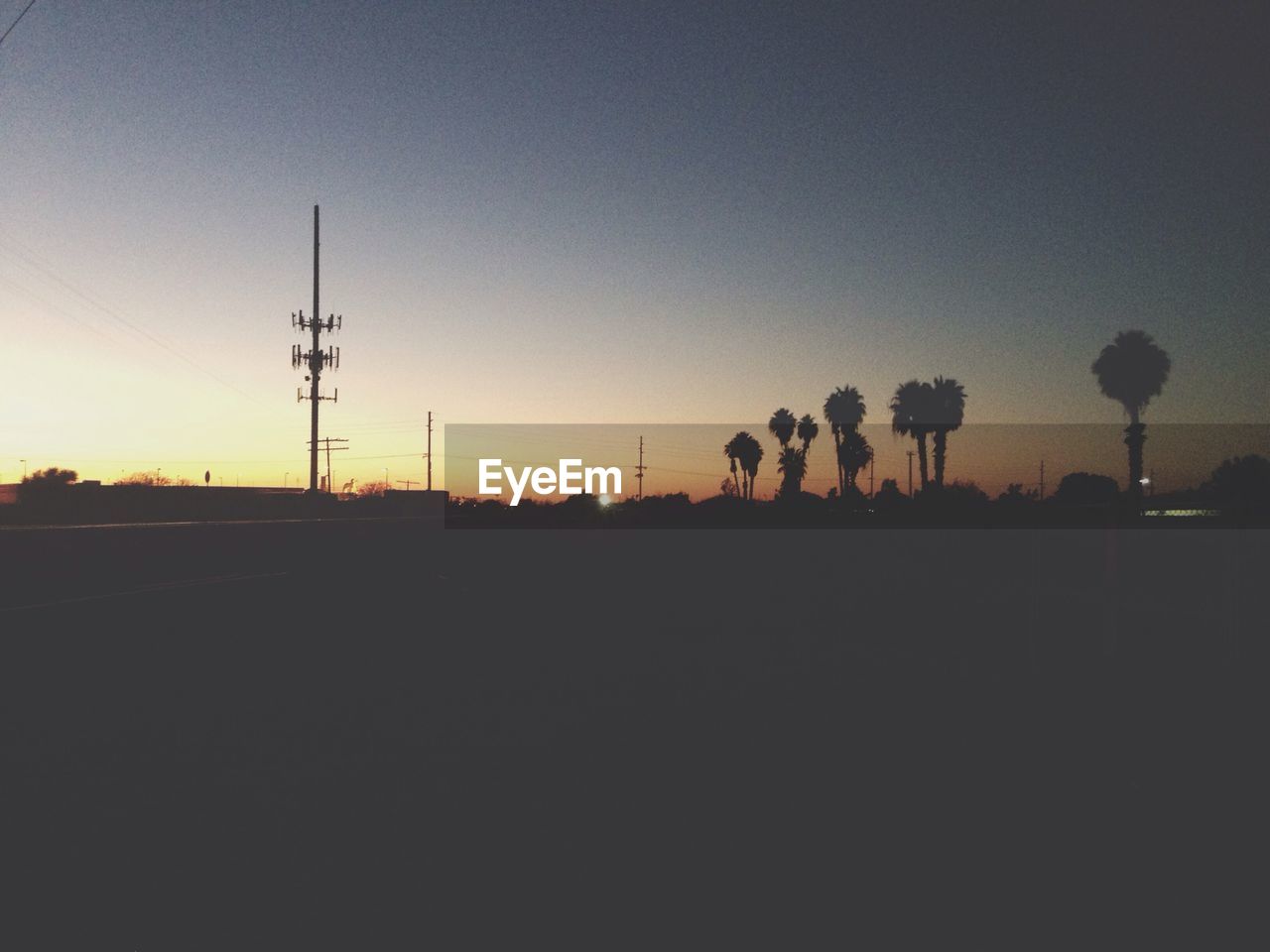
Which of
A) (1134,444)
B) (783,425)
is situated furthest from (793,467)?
(1134,444)

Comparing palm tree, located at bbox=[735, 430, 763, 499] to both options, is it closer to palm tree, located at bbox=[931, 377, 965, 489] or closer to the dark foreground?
palm tree, located at bbox=[931, 377, 965, 489]

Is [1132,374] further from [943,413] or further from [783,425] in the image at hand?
[783,425]

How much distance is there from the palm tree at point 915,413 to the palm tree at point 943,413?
0.44 m

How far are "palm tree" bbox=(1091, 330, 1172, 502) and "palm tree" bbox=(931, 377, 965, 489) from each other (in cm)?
1482

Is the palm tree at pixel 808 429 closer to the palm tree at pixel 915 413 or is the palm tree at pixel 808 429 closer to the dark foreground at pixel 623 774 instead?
the palm tree at pixel 915 413

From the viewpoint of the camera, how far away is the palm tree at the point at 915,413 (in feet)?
217

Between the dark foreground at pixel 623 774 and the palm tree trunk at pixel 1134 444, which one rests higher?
the palm tree trunk at pixel 1134 444

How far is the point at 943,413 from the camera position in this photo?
65.7m

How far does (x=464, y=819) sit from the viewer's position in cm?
510

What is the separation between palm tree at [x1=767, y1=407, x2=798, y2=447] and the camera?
8659 centimetres

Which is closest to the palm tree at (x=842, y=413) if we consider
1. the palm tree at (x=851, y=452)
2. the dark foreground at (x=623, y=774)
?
the palm tree at (x=851, y=452)

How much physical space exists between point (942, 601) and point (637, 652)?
7852 mm

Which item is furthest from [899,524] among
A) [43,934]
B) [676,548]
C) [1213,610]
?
[43,934]

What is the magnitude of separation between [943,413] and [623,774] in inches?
2494
